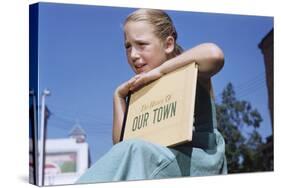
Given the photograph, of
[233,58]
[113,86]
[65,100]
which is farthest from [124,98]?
[233,58]

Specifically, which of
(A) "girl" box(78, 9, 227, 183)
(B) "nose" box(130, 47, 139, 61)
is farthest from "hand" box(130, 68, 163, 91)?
(B) "nose" box(130, 47, 139, 61)

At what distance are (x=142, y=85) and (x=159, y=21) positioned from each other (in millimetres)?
805

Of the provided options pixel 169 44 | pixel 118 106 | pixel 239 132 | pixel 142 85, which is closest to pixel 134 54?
pixel 142 85

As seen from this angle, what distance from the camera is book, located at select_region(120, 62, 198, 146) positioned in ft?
27.3

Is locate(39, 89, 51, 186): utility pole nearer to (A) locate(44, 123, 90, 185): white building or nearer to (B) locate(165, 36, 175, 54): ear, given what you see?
(A) locate(44, 123, 90, 185): white building

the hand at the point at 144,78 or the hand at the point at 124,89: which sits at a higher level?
the hand at the point at 144,78

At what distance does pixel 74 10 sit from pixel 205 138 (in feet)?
7.48

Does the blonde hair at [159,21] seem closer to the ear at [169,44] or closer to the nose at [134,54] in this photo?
the ear at [169,44]

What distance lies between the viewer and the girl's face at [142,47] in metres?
8.27

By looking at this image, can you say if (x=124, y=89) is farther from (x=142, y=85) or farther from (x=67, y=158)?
(x=67, y=158)

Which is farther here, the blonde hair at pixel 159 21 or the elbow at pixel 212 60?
the elbow at pixel 212 60

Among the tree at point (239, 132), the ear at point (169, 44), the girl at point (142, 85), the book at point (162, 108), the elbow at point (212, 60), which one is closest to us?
the girl at point (142, 85)

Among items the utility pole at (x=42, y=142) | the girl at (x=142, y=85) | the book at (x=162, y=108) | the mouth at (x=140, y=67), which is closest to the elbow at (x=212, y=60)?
the girl at (x=142, y=85)

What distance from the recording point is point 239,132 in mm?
9180
